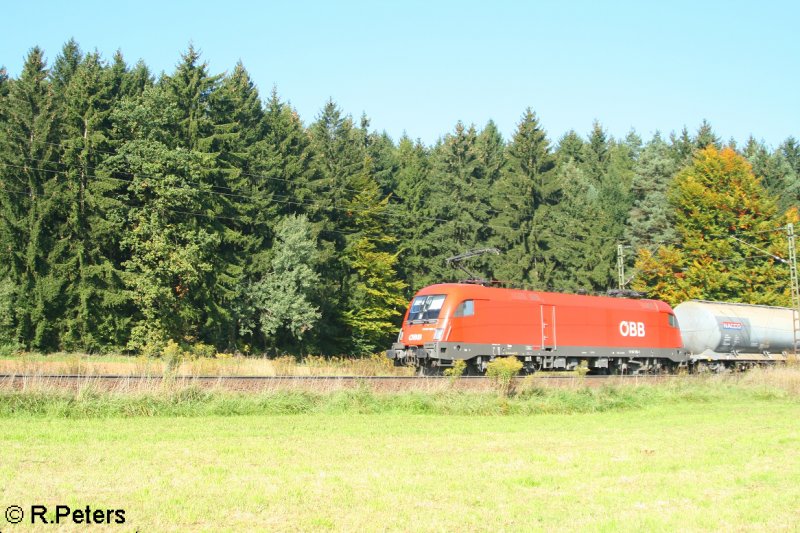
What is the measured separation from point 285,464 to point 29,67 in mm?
40924

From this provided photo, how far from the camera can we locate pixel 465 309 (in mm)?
27547

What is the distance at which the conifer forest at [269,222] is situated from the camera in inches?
1601

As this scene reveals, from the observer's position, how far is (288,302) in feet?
150

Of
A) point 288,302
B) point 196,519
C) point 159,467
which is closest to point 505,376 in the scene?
point 159,467

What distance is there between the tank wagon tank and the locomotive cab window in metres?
15.1

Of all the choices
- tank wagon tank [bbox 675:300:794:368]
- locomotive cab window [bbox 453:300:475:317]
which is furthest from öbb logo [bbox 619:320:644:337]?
locomotive cab window [bbox 453:300:475:317]

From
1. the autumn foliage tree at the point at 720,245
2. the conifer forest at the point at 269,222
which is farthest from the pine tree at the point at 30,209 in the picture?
the autumn foliage tree at the point at 720,245

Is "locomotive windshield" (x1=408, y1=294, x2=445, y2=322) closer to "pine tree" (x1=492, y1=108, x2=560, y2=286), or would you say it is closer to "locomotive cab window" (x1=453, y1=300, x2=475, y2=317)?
"locomotive cab window" (x1=453, y1=300, x2=475, y2=317)

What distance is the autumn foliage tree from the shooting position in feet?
188

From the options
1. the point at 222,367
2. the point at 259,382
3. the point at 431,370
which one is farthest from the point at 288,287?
the point at 259,382

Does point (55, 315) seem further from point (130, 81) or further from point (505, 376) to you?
point (505, 376)

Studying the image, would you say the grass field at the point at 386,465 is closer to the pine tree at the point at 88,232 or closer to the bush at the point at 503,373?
the bush at the point at 503,373

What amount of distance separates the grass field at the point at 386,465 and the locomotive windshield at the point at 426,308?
925 centimetres

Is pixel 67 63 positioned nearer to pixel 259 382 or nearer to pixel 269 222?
pixel 269 222
